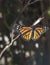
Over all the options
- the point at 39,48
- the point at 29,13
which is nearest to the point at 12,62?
the point at 39,48

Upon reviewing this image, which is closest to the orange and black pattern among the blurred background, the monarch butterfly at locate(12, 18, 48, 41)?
the monarch butterfly at locate(12, 18, 48, 41)

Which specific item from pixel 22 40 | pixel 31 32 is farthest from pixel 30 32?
pixel 22 40

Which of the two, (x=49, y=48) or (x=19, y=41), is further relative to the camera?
(x=49, y=48)

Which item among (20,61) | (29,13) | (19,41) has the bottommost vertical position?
(20,61)

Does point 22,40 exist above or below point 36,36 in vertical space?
below

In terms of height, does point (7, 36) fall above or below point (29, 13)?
below

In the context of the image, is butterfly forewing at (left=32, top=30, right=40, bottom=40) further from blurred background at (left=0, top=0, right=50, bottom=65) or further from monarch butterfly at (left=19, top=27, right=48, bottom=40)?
blurred background at (left=0, top=0, right=50, bottom=65)

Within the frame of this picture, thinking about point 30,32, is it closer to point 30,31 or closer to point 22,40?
point 30,31

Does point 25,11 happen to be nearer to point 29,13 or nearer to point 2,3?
point 29,13

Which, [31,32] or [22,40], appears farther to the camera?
[22,40]
